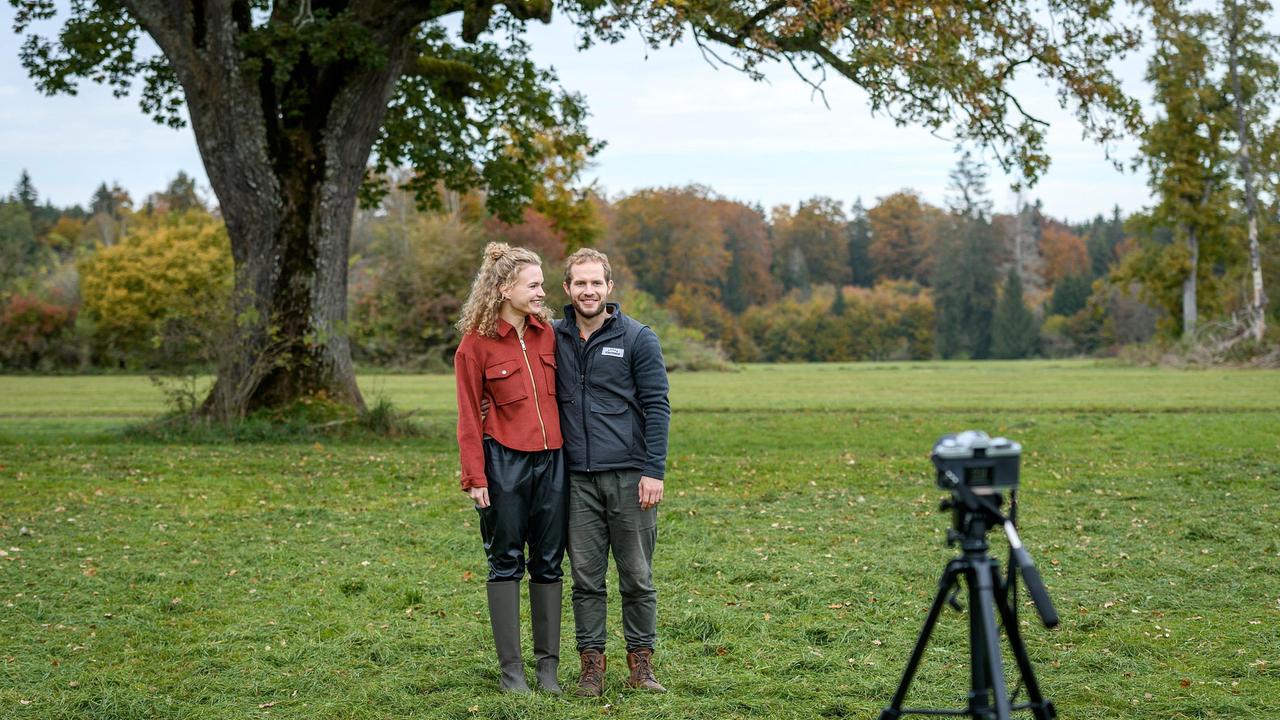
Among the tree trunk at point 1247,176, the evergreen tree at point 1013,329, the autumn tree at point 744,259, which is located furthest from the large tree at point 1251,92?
the autumn tree at point 744,259

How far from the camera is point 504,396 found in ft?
18.1

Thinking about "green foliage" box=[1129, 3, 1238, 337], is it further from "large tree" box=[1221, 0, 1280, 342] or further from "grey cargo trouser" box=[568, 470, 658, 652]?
"grey cargo trouser" box=[568, 470, 658, 652]

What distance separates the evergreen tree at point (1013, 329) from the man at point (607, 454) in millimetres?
83105

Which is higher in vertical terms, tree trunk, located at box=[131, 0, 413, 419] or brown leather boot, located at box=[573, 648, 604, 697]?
tree trunk, located at box=[131, 0, 413, 419]

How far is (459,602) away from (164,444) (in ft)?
Answer: 36.4

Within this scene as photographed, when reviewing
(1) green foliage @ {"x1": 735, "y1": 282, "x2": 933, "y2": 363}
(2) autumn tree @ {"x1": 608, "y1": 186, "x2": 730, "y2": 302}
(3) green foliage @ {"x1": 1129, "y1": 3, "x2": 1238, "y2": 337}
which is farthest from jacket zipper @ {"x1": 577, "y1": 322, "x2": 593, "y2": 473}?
(2) autumn tree @ {"x1": 608, "y1": 186, "x2": 730, "y2": 302}

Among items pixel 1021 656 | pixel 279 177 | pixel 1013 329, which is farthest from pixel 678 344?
pixel 1021 656

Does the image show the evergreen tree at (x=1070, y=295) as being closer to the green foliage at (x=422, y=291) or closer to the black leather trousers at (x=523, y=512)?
the green foliage at (x=422, y=291)

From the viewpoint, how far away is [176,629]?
6879 mm

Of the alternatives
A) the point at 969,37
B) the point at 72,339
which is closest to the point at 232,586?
the point at 969,37

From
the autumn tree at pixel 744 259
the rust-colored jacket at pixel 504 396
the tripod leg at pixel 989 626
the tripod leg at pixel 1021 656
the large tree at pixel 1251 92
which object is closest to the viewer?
the tripod leg at pixel 989 626

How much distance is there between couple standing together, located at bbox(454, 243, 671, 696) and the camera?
550 cm

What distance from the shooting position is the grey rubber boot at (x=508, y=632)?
18.2ft

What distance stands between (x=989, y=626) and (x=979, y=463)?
47 centimetres
